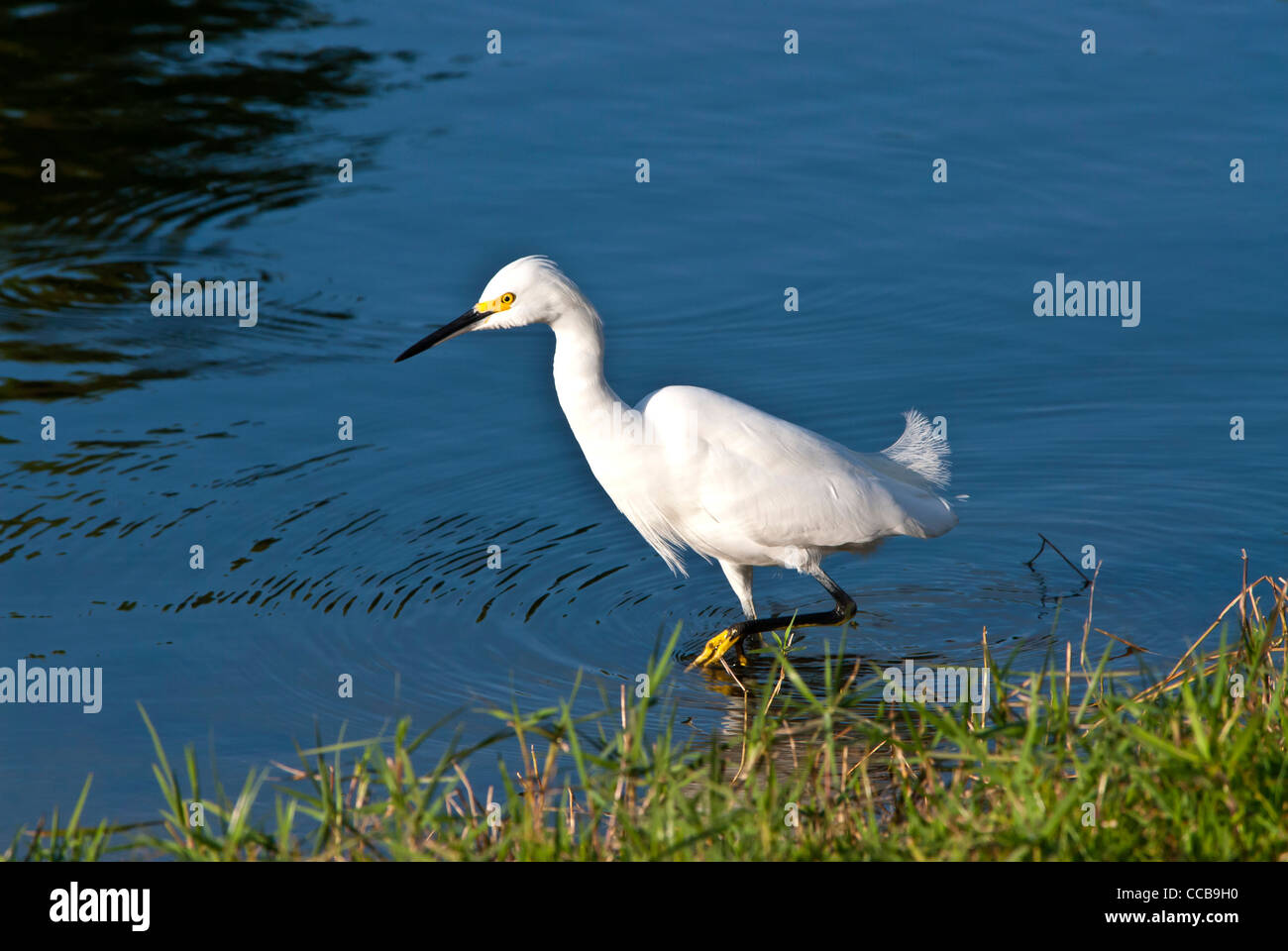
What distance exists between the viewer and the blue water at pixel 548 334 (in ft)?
22.9

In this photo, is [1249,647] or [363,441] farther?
[363,441]

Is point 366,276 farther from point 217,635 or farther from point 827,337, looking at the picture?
point 217,635

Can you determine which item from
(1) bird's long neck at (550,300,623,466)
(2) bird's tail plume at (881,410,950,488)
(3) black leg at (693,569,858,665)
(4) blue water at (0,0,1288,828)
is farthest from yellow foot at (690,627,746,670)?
Result: (2) bird's tail plume at (881,410,950,488)

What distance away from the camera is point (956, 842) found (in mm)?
3789

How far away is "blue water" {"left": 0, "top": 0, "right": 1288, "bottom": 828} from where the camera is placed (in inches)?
275

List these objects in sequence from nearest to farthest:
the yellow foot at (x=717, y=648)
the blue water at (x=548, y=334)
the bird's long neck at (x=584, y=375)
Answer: the bird's long neck at (x=584, y=375), the yellow foot at (x=717, y=648), the blue water at (x=548, y=334)

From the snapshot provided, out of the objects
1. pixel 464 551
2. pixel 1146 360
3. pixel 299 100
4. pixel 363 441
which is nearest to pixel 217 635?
pixel 464 551

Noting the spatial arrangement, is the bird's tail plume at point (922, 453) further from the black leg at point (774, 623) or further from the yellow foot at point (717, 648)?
the yellow foot at point (717, 648)

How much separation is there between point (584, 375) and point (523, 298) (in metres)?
0.41

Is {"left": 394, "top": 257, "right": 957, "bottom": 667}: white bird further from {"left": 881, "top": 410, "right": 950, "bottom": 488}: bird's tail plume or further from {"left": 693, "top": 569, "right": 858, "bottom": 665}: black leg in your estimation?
Answer: {"left": 881, "top": 410, "right": 950, "bottom": 488}: bird's tail plume

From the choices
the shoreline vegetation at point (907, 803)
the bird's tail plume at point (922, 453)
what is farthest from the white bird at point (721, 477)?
the shoreline vegetation at point (907, 803)

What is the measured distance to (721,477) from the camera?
6.68 m

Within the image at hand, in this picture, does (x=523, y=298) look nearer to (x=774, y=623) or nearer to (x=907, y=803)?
(x=774, y=623)

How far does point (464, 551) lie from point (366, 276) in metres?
3.50
